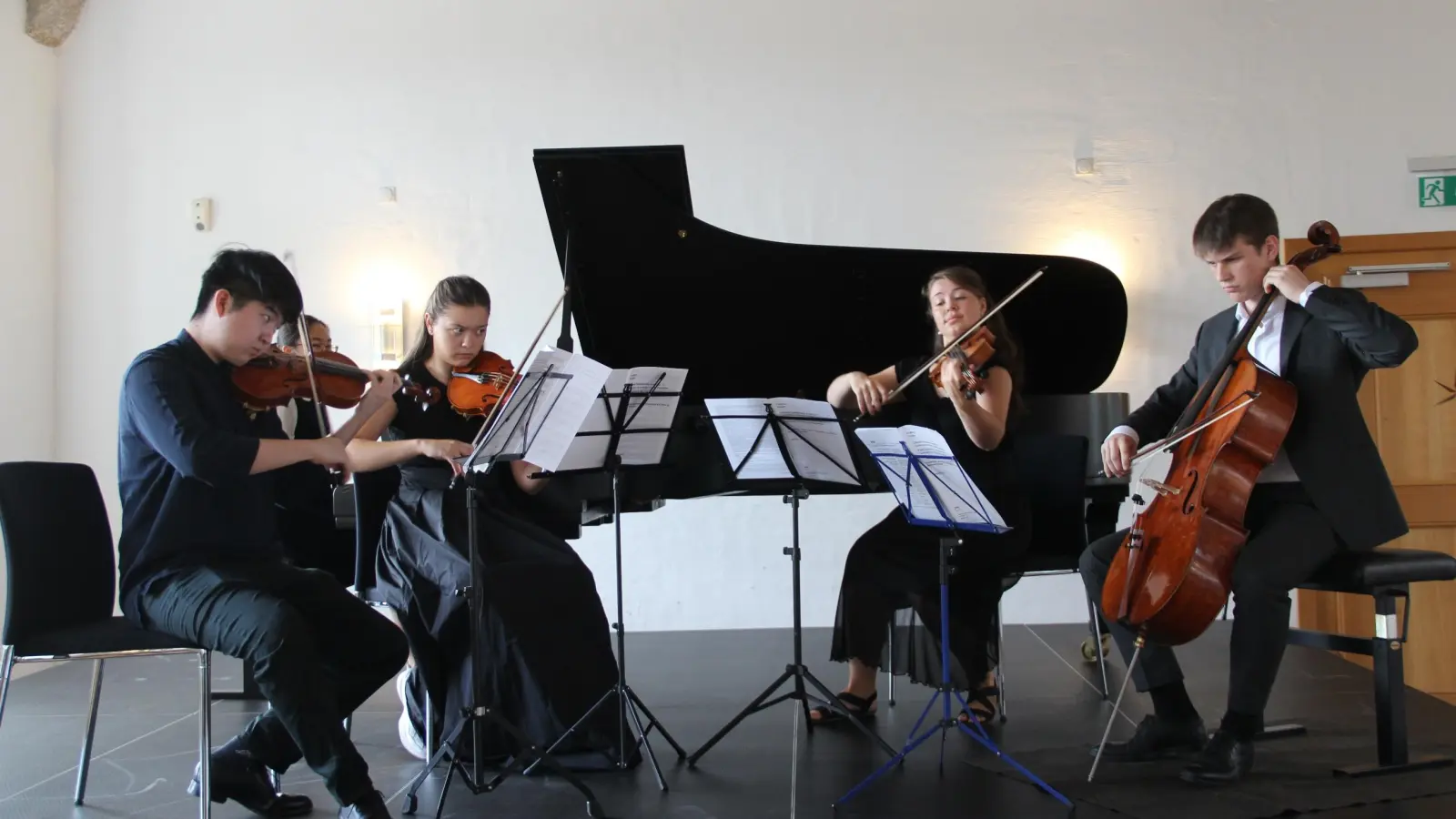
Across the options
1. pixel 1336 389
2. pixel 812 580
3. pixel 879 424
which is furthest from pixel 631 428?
pixel 812 580

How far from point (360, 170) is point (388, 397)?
10.0ft

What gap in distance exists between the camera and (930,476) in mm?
2205

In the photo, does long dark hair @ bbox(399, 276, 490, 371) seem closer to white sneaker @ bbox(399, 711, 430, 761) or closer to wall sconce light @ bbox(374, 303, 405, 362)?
white sneaker @ bbox(399, 711, 430, 761)

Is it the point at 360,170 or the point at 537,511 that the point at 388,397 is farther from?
the point at 360,170

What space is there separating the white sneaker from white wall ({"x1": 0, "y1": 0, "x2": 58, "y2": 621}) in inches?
113

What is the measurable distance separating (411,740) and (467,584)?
564 mm

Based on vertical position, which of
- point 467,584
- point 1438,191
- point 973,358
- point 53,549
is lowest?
point 467,584

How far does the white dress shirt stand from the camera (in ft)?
8.03

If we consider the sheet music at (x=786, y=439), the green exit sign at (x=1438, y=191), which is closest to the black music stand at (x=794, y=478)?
the sheet music at (x=786, y=439)

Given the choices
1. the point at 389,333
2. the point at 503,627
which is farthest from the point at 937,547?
the point at 389,333

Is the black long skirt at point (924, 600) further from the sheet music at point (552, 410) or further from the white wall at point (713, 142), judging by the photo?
the white wall at point (713, 142)

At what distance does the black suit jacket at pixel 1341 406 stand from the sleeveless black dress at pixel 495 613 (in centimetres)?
163

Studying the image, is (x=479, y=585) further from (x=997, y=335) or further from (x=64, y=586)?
(x=997, y=335)

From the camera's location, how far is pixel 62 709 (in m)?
3.38
